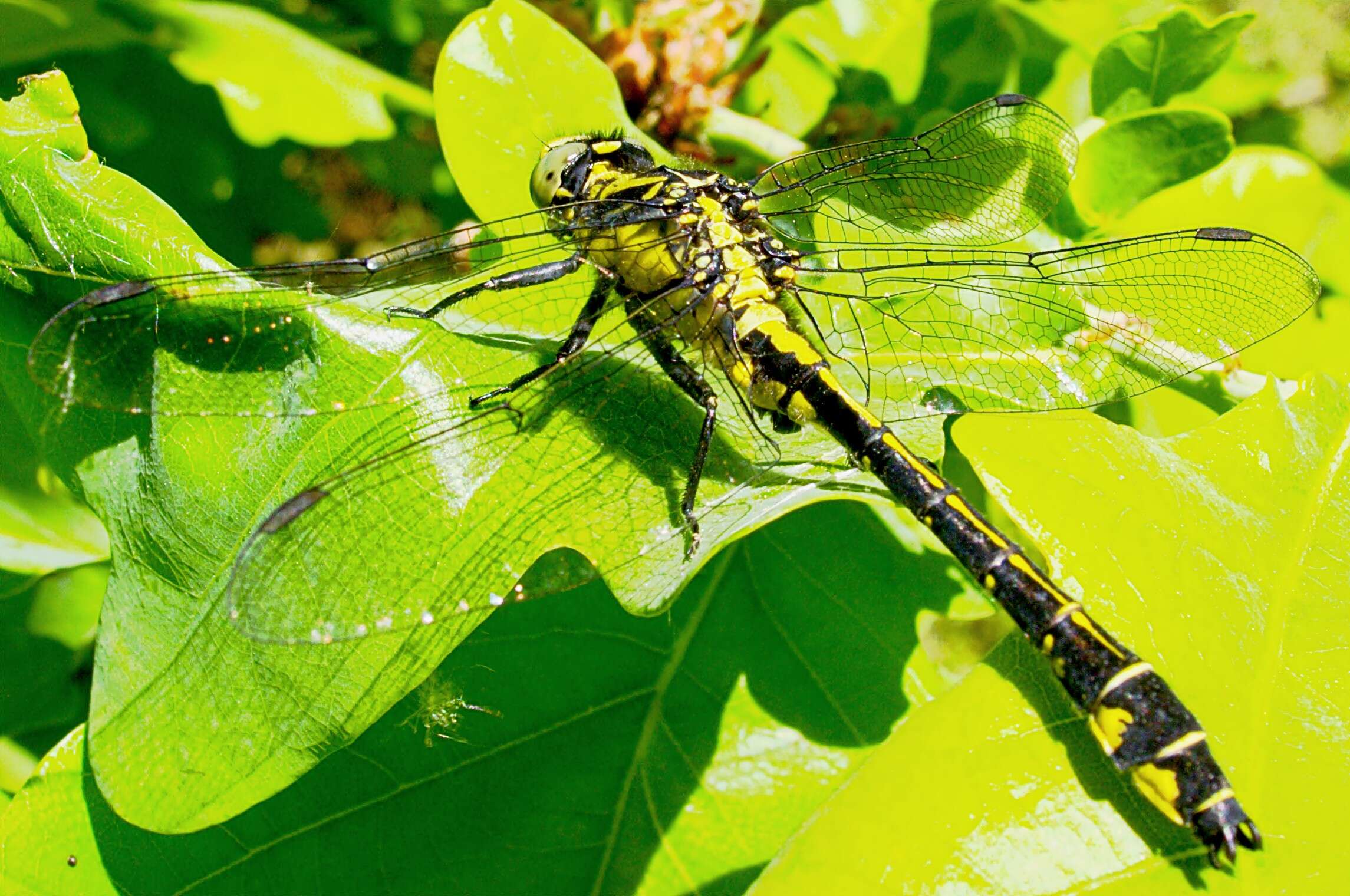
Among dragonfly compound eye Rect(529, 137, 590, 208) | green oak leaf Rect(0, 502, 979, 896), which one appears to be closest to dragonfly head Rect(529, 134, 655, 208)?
dragonfly compound eye Rect(529, 137, 590, 208)

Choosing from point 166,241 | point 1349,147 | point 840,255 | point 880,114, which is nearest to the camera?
point 166,241

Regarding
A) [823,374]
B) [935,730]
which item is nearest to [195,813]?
[935,730]

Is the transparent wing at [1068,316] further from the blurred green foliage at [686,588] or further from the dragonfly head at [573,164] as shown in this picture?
the dragonfly head at [573,164]

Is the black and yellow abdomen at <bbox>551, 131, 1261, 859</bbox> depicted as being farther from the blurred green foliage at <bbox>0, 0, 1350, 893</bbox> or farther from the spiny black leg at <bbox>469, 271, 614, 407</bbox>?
the blurred green foliage at <bbox>0, 0, 1350, 893</bbox>

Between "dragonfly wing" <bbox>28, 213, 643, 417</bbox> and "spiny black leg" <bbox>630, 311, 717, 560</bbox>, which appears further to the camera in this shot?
"spiny black leg" <bbox>630, 311, 717, 560</bbox>

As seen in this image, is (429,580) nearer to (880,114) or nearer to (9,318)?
(9,318)

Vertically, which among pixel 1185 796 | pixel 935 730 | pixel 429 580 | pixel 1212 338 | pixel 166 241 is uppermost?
pixel 166 241
